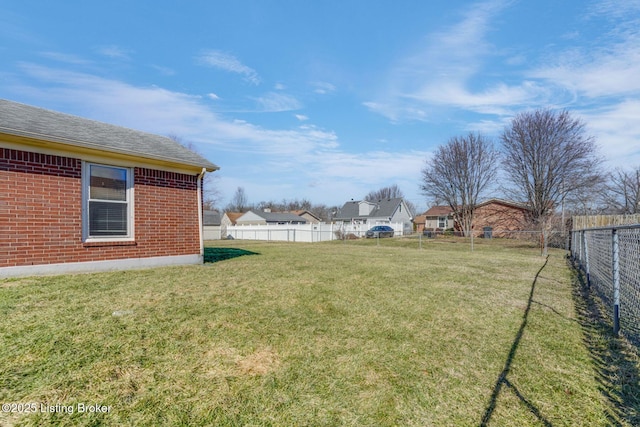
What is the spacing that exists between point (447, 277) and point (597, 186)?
28540mm

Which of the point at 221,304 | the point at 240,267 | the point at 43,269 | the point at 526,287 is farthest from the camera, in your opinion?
the point at 240,267

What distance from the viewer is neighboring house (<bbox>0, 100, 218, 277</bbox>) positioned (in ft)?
17.3

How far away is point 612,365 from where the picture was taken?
3.18 m

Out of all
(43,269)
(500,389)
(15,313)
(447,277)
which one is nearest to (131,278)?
(43,269)

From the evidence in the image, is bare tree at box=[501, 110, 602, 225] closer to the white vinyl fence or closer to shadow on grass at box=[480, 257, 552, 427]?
the white vinyl fence

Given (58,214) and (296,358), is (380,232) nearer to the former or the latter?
(58,214)

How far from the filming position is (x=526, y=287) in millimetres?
6895

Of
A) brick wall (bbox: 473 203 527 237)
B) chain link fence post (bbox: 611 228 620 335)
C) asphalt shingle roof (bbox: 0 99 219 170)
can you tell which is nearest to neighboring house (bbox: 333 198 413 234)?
brick wall (bbox: 473 203 527 237)

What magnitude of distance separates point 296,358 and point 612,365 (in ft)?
10.6


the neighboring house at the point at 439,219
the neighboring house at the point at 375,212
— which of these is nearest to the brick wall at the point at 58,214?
the neighboring house at the point at 375,212

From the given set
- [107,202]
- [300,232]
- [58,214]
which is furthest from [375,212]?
[58,214]

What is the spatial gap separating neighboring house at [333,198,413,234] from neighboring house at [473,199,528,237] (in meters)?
11.8

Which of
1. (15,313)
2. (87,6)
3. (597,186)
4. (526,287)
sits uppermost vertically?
(87,6)

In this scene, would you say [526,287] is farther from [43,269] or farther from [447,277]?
[43,269]
